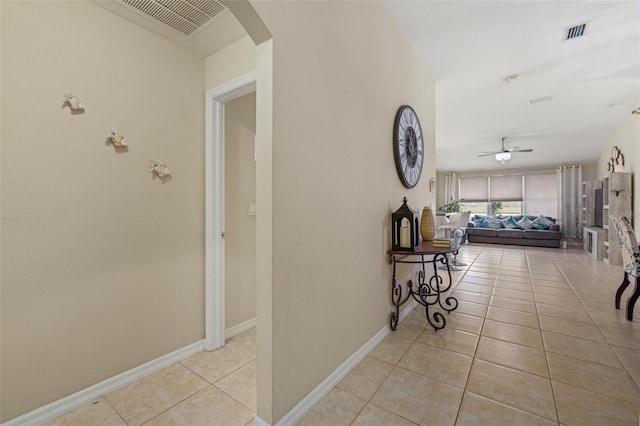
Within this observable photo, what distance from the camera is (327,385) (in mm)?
1509

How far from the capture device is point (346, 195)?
1708 millimetres

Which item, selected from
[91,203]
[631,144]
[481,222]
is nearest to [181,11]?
[91,203]

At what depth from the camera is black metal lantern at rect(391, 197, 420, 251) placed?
6.91ft

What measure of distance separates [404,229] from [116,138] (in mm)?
2178

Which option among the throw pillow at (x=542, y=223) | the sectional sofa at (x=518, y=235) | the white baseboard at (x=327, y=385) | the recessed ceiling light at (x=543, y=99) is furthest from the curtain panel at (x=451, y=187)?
the white baseboard at (x=327, y=385)

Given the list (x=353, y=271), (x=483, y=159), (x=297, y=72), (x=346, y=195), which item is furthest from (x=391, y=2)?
(x=483, y=159)

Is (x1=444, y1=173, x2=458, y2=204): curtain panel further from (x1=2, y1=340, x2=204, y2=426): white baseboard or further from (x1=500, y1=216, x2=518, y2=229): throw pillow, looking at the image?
(x1=2, y1=340, x2=204, y2=426): white baseboard

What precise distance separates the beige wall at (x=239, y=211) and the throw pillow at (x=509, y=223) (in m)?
8.33

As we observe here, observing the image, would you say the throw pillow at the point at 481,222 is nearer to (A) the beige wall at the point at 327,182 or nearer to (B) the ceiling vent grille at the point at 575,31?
(B) the ceiling vent grille at the point at 575,31

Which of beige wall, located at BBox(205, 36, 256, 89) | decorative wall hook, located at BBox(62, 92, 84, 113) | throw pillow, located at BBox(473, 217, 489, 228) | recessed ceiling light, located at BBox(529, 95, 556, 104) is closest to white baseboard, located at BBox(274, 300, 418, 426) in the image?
decorative wall hook, located at BBox(62, 92, 84, 113)

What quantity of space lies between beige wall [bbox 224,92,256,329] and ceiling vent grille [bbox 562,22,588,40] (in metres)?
2.98

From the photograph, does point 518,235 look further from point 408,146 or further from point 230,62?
point 230,62

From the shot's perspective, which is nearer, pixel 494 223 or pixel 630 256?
pixel 630 256

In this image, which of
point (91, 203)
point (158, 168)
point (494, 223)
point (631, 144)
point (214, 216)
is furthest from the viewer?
point (494, 223)
